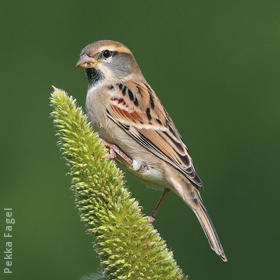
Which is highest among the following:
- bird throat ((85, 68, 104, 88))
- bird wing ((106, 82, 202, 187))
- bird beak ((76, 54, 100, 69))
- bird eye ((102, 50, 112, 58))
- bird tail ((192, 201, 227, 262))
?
bird eye ((102, 50, 112, 58))

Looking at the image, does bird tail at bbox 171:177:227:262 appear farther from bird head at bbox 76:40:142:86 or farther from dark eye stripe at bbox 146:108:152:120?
bird head at bbox 76:40:142:86

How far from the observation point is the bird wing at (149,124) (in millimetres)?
3645

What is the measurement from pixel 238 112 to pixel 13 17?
223cm

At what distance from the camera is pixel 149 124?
3.79 m

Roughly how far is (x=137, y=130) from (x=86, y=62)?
509 millimetres

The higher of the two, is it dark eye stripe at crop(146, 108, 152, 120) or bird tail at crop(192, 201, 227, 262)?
dark eye stripe at crop(146, 108, 152, 120)

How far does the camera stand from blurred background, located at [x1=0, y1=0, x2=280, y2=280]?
5082 millimetres

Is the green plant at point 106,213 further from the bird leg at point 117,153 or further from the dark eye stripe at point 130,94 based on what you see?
the dark eye stripe at point 130,94

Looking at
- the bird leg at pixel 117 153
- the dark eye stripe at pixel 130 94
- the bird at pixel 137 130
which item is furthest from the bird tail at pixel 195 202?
the dark eye stripe at pixel 130 94

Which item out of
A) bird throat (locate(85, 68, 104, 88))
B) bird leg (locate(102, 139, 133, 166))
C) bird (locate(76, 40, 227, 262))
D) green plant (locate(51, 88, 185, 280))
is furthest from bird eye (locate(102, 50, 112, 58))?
green plant (locate(51, 88, 185, 280))

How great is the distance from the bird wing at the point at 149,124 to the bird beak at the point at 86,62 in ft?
0.60

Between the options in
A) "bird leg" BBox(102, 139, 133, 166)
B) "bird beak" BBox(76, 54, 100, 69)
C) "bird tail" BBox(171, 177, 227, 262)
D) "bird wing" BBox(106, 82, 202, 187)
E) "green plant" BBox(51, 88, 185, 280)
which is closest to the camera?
"green plant" BBox(51, 88, 185, 280)

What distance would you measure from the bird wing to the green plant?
4.06 ft

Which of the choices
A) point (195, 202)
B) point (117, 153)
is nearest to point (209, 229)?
point (195, 202)
